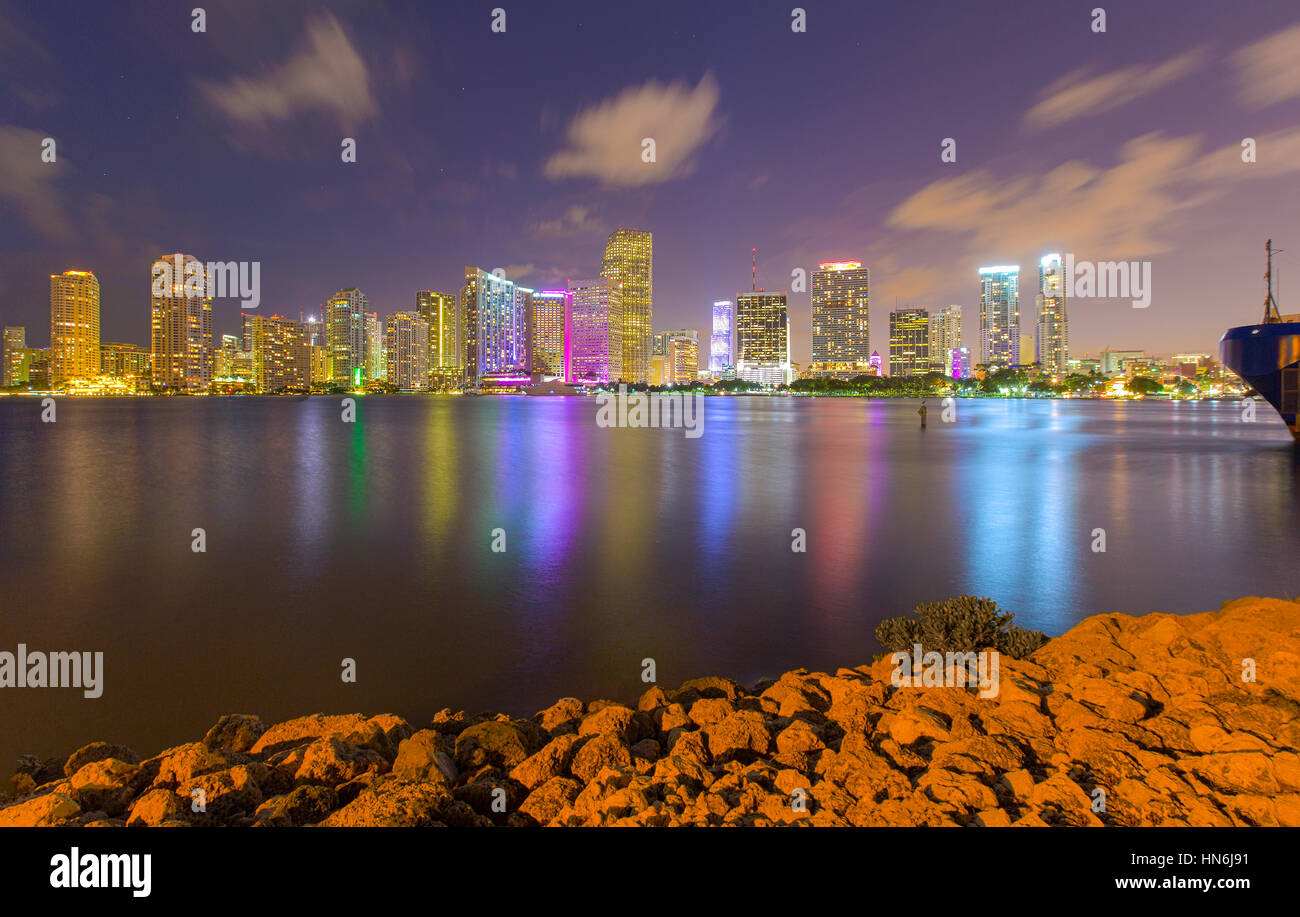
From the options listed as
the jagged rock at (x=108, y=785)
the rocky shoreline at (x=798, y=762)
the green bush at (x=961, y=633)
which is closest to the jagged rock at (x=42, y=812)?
the rocky shoreline at (x=798, y=762)

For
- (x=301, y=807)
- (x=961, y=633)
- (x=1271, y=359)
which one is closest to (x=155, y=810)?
(x=301, y=807)

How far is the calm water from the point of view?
27.5 ft

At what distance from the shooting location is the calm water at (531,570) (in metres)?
8.38

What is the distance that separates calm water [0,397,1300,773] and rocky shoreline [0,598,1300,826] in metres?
1.74

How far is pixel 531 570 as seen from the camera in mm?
13633

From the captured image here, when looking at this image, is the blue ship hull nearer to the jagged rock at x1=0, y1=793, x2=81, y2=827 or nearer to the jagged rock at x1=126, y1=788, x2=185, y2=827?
the jagged rock at x1=126, y1=788, x2=185, y2=827

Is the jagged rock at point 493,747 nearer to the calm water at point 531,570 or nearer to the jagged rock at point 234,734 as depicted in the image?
the calm water at point 531,570

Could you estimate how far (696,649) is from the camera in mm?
9383

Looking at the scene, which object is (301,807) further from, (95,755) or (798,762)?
(798,762)

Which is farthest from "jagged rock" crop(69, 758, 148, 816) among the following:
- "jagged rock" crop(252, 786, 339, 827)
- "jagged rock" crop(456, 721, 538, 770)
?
"jagged rock" crop(456, 721, 538, 770)

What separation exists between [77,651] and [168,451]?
134ft
